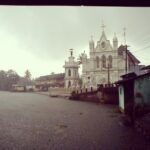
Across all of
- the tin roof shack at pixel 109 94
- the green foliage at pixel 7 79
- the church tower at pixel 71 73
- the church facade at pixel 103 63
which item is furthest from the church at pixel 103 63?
the green foliage at pixel 7 79

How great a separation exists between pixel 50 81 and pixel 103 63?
39.5m

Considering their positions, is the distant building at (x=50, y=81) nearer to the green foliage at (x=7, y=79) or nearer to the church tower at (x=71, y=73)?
the church tower at (x=71, y=73)

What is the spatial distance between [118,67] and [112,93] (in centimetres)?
2020

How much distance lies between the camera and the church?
6126 cm

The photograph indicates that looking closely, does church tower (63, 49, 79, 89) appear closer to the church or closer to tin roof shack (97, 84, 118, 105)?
the church

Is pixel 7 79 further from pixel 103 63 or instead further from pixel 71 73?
pixel 103 63

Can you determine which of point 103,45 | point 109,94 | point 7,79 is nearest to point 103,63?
point 103,45

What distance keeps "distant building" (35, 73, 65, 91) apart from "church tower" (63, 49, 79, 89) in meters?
13.5

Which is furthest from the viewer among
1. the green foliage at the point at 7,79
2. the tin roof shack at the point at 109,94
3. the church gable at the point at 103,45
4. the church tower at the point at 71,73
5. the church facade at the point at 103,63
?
the green foliage at the point at 7,79

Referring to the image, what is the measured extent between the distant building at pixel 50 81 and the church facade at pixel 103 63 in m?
27.6

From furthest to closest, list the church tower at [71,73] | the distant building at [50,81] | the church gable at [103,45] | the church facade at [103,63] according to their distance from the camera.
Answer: the distant building at [50,81]
the church tower at [71,73]
the church gable at [103,45]
the church facade at [103,63]

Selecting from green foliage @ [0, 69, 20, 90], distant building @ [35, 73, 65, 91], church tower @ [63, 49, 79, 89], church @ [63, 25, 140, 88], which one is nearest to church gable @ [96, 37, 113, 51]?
church @ [63, 25, 140, 88]

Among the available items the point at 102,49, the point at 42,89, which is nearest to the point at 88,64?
the point at 102,49

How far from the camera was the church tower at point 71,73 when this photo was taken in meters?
75.7
